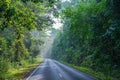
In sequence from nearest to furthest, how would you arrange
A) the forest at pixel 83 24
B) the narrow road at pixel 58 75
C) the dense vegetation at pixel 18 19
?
the dense vegetation at pixel 18 19, the forest at pixel 83 24, the narrow road at pixel 58 75

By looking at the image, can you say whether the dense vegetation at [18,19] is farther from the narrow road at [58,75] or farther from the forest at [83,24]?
the narrow road at [58,75]

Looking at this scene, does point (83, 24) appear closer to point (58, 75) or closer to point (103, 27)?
point (103, 27)

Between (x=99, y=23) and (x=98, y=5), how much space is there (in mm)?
2411

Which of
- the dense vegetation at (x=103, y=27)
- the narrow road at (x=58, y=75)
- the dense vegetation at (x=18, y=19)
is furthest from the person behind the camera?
the dense vegetation at (x=103, y=27)

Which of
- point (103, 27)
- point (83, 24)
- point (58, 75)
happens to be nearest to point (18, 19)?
point (58, 75)

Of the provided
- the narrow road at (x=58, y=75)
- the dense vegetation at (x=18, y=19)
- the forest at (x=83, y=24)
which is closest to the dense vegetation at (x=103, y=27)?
the forest at (x=83, y=24)

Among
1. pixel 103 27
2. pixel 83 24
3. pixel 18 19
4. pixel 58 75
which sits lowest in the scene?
pixel 58 75

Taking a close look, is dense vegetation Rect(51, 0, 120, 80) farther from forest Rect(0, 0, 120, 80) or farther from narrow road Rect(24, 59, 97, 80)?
narrow road Rect(24, 59, 97, 80)

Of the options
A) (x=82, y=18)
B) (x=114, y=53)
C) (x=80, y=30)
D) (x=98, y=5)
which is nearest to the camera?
(x=114, y=53)

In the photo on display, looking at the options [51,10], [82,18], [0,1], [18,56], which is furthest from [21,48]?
[0,1]

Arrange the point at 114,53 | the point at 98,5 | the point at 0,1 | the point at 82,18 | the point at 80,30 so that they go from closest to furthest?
the point at 0,1
the point at 114,53
the point at 98,5
the point at 82,18
the point at 80,30

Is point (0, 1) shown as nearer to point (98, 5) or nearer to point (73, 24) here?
point (98, 5)

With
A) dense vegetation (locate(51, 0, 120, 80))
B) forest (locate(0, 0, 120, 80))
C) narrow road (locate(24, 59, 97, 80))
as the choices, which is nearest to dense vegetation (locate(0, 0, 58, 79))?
forest (locate(0, 0, 120, 80))

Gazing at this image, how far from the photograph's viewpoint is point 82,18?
3186 cm
